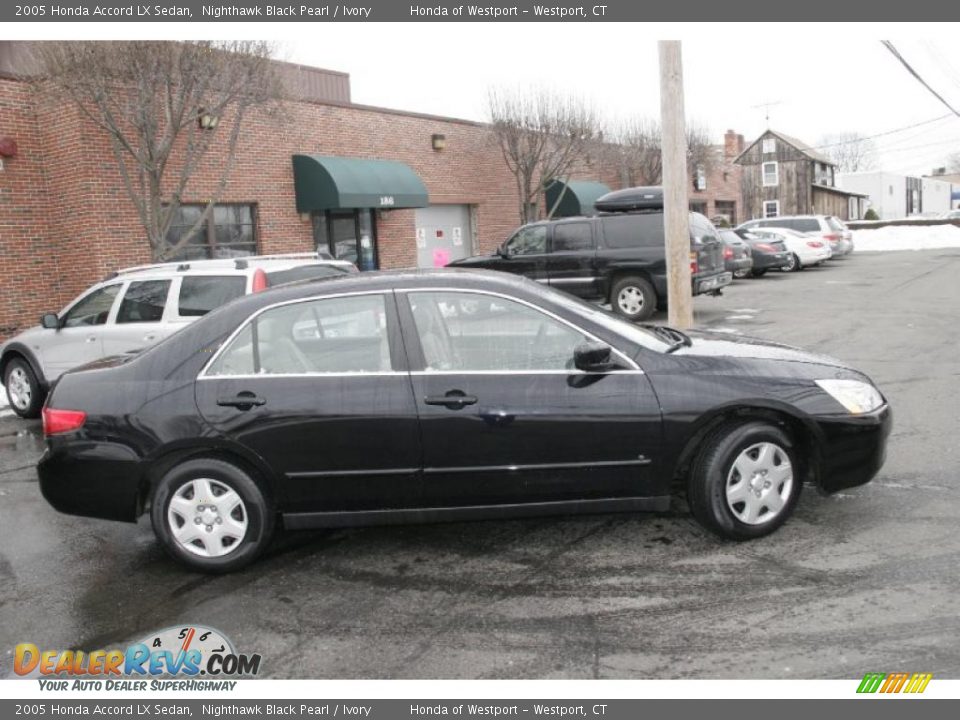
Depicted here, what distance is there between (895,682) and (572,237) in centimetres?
1163

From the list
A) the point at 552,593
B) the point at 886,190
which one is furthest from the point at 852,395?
the point at 886,190

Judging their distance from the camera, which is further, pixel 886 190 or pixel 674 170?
pixel 886 190

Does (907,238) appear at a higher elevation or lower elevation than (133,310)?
higher

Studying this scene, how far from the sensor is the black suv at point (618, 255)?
13852 millimetres

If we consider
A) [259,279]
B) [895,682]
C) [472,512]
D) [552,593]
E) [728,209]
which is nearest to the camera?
[895,682]

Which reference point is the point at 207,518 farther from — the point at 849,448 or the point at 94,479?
the point at 849,448

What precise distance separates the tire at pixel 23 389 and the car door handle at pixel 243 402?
5.71 metres

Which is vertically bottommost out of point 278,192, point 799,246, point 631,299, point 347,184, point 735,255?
point 631,299

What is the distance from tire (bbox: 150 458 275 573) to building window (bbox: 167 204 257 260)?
1151 centimetres

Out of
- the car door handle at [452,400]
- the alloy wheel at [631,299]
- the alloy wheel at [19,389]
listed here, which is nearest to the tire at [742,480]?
the car door handle at [452,400]

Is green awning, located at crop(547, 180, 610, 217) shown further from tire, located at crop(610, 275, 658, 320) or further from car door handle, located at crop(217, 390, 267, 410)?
car door handle, located at crop(217, 390, 267, 410)

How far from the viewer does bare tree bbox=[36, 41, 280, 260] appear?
11977mm

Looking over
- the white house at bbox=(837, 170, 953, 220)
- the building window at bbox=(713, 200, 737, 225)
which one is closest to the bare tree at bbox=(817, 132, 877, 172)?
the white house at bbox=(837, 170, 953, 220)

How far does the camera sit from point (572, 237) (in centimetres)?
1439
